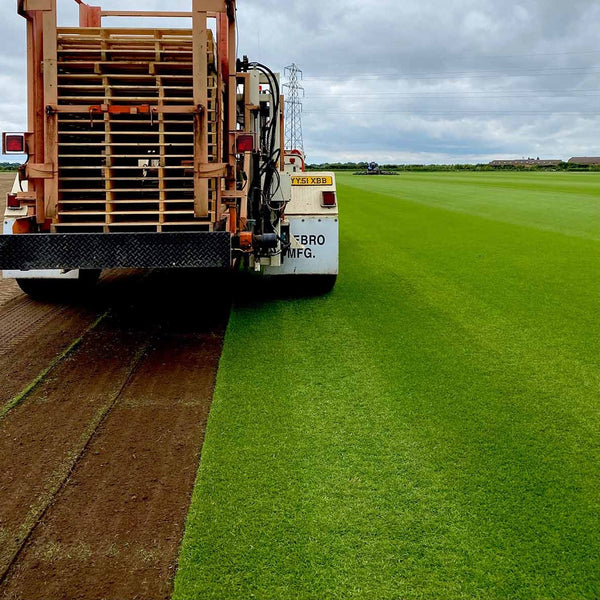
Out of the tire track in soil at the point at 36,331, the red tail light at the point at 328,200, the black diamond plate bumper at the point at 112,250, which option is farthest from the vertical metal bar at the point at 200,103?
the red tail light at the point at 328,200

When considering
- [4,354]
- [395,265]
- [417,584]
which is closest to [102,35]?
[4,354]

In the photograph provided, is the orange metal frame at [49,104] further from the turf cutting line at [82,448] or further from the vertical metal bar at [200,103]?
the turf cutting line at [82,448]

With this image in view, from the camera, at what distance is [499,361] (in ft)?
20.5

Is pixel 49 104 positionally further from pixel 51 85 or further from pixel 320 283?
pixel 320 283

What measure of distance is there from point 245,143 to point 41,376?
296cm

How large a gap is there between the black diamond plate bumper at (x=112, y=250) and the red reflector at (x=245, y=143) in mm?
1065

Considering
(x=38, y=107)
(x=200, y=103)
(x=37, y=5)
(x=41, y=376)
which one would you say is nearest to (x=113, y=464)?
(x=41, y=376)

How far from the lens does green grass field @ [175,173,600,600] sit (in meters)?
3.19

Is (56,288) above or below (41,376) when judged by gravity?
above

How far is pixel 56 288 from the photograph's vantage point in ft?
29.3

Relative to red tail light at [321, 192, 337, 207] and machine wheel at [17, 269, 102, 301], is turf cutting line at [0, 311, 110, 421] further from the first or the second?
red tail light at [321, 192, 337, 207]

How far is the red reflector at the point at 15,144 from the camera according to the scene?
238 inches

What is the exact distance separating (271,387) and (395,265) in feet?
22.0

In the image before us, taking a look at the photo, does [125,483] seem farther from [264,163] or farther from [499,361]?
[264,163]
